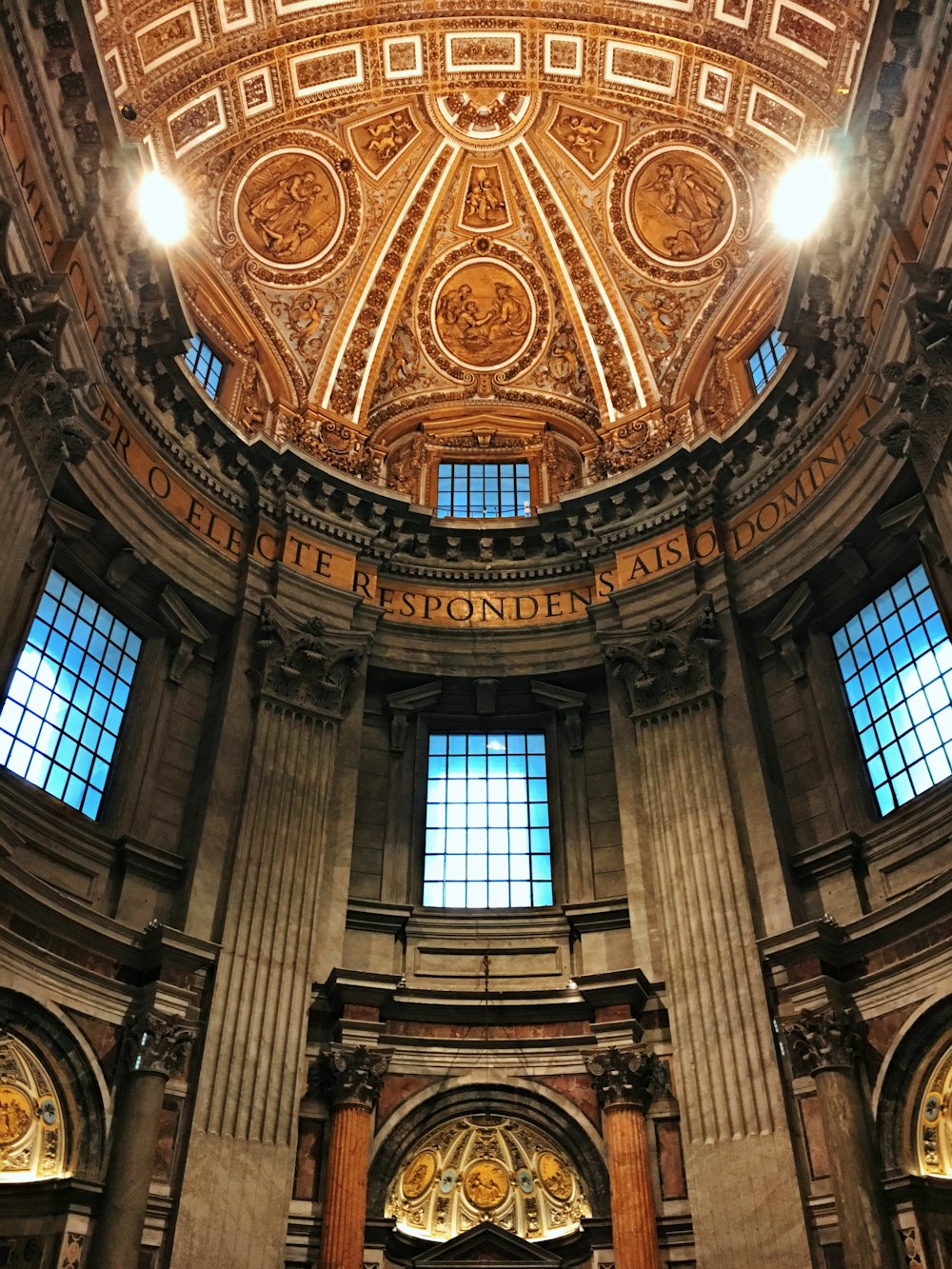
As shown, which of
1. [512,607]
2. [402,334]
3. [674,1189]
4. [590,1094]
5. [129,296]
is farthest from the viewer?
[402,334]

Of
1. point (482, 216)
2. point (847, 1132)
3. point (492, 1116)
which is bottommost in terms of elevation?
point (847, 1132)

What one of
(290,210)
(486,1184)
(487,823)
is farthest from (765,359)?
(486,1184)

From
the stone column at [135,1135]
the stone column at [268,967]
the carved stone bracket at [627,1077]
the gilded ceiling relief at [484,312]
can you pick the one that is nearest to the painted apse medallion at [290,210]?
the gilded ceiling relief at [484,312]

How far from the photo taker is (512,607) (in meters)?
20.8

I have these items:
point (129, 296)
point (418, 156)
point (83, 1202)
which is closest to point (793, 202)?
point (418, 156)

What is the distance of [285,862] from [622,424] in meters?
11.6

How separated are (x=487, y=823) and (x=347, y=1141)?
5.90m

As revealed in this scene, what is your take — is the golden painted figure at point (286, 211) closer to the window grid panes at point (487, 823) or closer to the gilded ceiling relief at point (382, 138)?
the gilded ceiling relief at point (382, 138)

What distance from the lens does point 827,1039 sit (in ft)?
44.9

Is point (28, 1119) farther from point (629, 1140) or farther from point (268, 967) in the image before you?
point (629, 1140)

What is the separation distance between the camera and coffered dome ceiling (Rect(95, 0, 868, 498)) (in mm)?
20688

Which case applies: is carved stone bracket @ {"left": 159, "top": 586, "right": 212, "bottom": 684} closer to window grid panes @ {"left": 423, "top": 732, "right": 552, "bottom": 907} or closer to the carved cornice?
the carved cornice

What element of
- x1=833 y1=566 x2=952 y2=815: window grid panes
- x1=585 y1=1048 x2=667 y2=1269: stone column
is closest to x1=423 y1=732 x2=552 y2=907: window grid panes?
x1=585 y1=1048 x2=667 y2=1269: stone column

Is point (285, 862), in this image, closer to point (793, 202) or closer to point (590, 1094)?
point (590, 1094)
